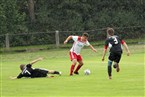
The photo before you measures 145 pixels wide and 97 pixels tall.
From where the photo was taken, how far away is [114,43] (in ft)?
68.0

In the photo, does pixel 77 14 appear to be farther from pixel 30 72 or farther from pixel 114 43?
pixel 114 43

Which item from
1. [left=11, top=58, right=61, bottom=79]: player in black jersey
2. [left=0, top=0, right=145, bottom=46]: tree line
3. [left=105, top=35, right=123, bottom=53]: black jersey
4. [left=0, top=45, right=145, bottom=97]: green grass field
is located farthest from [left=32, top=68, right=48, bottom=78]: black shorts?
[left=0, top=0, right=145, bottom=46]: tree line

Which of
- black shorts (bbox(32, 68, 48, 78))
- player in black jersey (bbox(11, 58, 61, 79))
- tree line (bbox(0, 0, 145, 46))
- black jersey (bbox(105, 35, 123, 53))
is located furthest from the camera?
tree line (bbox(0, 0, 145, 46))

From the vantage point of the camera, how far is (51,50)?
45188 millimetres

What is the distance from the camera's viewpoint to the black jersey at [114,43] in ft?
67.6

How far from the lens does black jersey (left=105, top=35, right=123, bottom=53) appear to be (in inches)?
811

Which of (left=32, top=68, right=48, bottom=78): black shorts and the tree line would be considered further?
the tree line

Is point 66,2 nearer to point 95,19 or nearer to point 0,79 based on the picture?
point 95,19

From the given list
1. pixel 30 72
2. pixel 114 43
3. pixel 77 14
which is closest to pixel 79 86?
pixel 114 43

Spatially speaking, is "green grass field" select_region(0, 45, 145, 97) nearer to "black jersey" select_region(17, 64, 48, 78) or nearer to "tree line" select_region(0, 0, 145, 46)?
"black jersey" select_region(17, 64, 48, 78)

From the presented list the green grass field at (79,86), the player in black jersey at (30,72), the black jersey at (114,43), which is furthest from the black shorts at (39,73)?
the black jersey at (114,43)

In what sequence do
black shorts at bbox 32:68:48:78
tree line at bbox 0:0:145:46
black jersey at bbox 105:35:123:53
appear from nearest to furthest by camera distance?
black jersey at bbox 105:35:123:53 < black shorts at bbox 32:68:48:78 < tree line at bbox 0:0:145:46

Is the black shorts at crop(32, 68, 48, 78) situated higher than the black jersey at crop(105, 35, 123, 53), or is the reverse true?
the black jersey at crop(105, 35, 123, 53)

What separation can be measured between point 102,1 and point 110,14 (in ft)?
5.24
